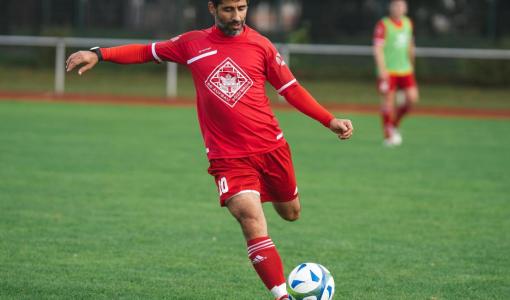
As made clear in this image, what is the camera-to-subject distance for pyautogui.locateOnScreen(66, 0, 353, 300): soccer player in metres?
5.65

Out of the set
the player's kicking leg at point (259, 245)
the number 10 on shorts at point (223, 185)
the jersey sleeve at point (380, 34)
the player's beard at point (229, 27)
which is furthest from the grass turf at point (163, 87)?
the player's kicking leg at point (259, 245)

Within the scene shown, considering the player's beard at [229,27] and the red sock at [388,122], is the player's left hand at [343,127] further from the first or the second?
the red sock at [388,122]

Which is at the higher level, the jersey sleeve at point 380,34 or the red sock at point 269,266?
the jersey sleeve at point 380,34

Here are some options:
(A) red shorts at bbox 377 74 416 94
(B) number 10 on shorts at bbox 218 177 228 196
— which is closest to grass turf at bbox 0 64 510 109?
(A) red shorts at bbox 377 74 416 94

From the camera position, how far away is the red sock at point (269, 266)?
544cm

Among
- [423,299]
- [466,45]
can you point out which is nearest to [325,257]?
[423,299]

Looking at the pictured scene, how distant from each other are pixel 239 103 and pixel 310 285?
1.23 m

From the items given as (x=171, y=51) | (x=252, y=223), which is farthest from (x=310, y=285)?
(x=171, y=51)

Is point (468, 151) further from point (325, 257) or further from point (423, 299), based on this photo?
point (423, 299)

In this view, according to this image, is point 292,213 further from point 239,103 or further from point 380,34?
point 380,34

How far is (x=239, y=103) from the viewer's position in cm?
578

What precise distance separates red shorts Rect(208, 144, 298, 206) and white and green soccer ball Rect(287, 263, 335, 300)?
58cm

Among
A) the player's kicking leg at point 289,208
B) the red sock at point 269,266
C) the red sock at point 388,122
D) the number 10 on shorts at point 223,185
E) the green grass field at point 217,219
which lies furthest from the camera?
the red sock at point 388,122

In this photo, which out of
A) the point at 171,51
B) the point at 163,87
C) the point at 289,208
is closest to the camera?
the point at 171,51
